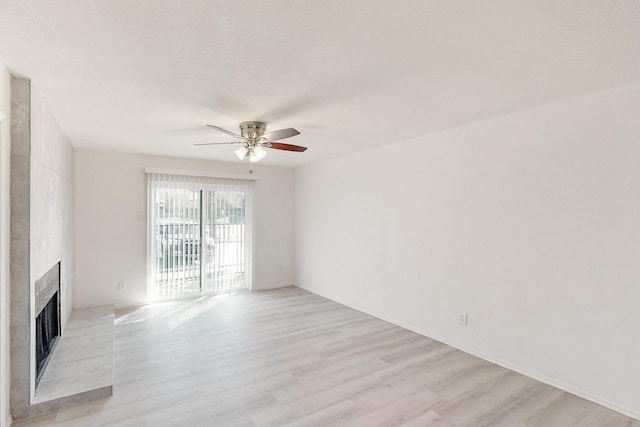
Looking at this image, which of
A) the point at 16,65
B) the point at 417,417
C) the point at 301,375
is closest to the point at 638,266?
the point at 417,417

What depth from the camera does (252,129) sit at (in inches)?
124

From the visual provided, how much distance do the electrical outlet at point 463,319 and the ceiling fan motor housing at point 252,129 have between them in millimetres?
2792

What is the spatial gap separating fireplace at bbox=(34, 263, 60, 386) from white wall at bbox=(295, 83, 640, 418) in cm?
356

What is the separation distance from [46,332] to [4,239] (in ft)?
4.65

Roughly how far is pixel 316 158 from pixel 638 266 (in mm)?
3984

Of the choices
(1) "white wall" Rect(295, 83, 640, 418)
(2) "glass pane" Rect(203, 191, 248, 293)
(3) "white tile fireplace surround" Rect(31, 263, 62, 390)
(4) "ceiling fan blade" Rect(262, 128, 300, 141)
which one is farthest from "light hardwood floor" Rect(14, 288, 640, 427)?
(4) "ceiling fan blade" Rect(262, 128, 300, 141)

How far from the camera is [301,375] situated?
2793 millimetres

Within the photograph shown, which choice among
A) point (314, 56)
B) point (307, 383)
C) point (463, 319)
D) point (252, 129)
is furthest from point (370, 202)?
point (314, 56)

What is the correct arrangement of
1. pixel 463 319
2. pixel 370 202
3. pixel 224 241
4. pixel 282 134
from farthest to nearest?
pixel 224 241, pixel 370 202, pixel 463 319, pixel 282 134

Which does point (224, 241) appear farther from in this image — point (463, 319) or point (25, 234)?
point (463, 319)

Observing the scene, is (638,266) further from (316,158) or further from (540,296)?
(316,158)

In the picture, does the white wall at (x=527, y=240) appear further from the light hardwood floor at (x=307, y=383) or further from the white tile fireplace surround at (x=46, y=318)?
the white tile fireplace surround at (x=46, y=318)

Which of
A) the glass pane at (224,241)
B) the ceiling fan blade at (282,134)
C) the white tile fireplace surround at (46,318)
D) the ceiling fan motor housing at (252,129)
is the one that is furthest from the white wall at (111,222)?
the ceiling fan blade at (282,134)

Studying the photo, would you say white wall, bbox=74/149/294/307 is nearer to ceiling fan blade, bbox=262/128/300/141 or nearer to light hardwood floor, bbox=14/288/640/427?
light hardwood floor, bbox=14/288/640/427
